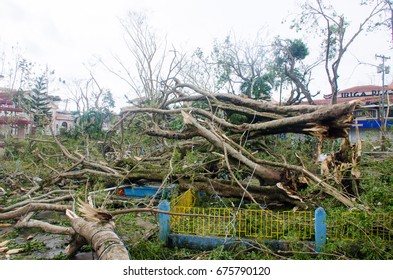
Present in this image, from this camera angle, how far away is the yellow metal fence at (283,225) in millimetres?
3309

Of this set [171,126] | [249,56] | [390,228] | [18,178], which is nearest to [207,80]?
[249,56]

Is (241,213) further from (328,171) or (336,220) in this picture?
(328,171)

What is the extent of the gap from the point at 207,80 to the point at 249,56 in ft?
9.06

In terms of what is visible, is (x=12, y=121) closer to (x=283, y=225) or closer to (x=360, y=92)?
(x=283, y=225)

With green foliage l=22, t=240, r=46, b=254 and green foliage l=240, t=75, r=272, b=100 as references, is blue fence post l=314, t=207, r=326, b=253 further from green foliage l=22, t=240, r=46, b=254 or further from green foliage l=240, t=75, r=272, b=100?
green foliage l=240, t=75, r=272, b=100

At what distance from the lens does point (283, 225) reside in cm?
356

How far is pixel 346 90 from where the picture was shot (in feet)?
41.7

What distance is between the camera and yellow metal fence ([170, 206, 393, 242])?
10.9 feet

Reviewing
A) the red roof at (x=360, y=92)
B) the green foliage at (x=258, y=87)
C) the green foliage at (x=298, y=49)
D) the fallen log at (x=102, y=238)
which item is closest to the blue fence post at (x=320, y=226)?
the fallen log at (x=102, y=238)

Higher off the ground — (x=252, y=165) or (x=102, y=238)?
(x=252, y=165)

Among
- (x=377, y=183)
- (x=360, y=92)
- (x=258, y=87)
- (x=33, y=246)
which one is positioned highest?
(x=258, y=87)

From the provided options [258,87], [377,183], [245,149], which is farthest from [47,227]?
[258,87]

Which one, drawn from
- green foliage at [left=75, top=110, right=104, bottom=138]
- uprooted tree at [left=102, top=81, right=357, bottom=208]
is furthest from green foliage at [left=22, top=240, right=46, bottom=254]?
green foliage at [left=75, top=110, right=104, bottom=138]

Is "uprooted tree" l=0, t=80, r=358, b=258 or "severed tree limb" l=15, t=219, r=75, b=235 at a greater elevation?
"uprooted tree" l=0, t=80, r=358, b=258
